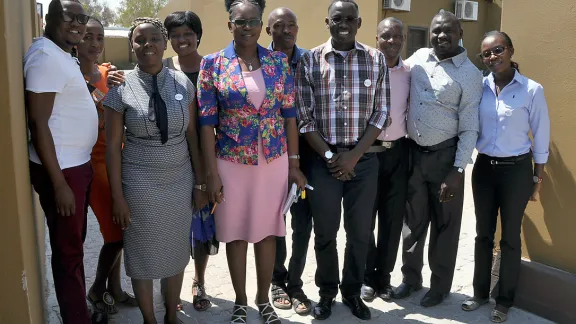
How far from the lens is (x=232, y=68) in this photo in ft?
10.8

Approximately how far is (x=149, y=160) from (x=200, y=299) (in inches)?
52.2

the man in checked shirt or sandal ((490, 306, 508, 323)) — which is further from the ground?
the man in checked shirt

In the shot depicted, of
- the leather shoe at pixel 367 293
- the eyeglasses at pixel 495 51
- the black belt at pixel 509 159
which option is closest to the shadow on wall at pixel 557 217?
the black belt at pixel 509 159

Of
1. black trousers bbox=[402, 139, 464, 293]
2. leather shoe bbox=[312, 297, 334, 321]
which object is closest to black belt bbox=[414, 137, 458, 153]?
black trousers bbox=[402, 139, 464, 293]

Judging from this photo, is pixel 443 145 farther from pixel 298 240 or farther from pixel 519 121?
pixel 298 240

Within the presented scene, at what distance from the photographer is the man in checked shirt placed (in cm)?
359

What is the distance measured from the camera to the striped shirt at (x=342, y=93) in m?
3.59

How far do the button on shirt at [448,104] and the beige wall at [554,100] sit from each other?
460 mm

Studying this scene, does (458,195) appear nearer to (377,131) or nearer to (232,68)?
(377,131)

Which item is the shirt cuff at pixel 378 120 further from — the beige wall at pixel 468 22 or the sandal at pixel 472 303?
the beige wall at pixel 468 22

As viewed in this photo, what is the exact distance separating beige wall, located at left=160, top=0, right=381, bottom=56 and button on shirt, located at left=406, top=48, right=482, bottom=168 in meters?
9.42

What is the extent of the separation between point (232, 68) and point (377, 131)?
42.3 inches

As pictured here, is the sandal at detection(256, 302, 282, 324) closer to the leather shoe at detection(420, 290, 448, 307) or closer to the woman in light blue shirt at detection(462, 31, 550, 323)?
A: the leather shoe at detection(420, 290, 448, 307)

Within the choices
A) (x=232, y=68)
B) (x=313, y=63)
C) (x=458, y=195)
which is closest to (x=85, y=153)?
(x=232, y=68)
